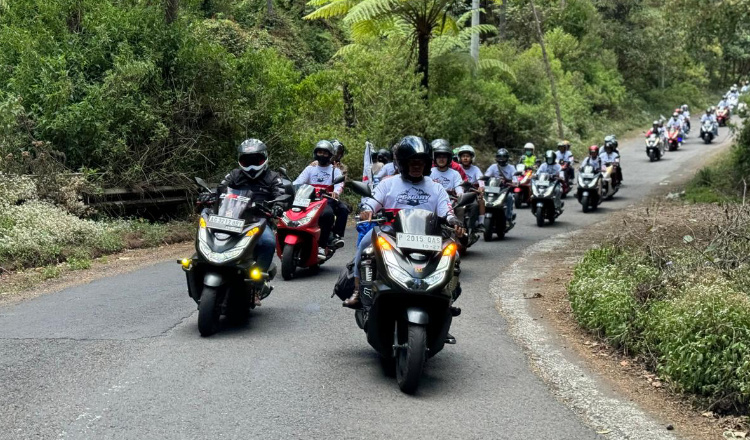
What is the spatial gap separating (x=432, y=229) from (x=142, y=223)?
10.2 m

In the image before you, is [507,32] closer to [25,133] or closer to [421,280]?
[25,133]

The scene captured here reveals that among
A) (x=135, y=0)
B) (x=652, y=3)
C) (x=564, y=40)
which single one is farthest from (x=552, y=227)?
(x=652, y=3)

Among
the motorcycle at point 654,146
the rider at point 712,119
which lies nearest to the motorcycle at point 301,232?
the motorcycle at point 654,146

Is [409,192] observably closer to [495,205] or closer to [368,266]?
[368,266]

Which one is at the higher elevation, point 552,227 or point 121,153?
point 121,153

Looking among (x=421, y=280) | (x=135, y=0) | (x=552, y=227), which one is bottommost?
(x=552, y=227)

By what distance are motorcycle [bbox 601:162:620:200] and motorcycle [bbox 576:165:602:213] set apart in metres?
1.65

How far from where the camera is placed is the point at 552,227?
20250 mm

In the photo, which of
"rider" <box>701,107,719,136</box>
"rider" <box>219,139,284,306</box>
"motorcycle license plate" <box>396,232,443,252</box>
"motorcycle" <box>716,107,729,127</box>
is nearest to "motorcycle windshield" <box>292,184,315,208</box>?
"rider" <box>219,139,284,306</box>

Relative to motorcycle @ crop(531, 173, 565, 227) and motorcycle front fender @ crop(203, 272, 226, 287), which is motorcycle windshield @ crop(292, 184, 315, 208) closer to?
motorcycle front fender @ crop(203, 272, 226, 287)

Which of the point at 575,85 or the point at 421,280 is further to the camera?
the point at 575,85

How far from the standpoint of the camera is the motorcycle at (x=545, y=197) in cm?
2005

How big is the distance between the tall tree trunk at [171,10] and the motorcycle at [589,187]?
11.4 meters

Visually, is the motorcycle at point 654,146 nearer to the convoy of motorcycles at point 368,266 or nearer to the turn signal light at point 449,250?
the convoy of motorcycles at point 368,266
